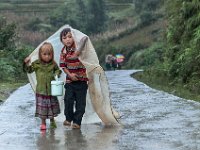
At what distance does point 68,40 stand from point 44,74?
2.18 feet

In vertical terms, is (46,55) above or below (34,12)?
above

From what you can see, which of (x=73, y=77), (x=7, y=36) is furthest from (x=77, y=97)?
(x=7, y=36)

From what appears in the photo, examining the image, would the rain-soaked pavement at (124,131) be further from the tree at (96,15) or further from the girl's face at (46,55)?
the tree at (96,15)

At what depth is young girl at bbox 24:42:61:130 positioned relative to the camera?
9117mm

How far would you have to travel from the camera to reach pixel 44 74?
912cm

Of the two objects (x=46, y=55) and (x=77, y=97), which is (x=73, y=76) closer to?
(x=77, y=97)

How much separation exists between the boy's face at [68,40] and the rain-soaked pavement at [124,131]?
1.37 meters

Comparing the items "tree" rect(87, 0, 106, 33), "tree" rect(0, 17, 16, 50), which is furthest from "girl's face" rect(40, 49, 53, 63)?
"tree" rect(87, 0, 106, 33)

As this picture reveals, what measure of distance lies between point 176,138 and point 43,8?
75272 mm

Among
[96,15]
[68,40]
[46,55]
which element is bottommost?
[96,15]

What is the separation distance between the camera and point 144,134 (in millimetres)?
8555

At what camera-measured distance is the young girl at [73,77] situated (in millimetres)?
9195

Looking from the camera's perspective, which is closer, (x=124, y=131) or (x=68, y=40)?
(x=124, y=131)

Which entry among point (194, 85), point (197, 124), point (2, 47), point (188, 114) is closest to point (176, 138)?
point (197, 124)
